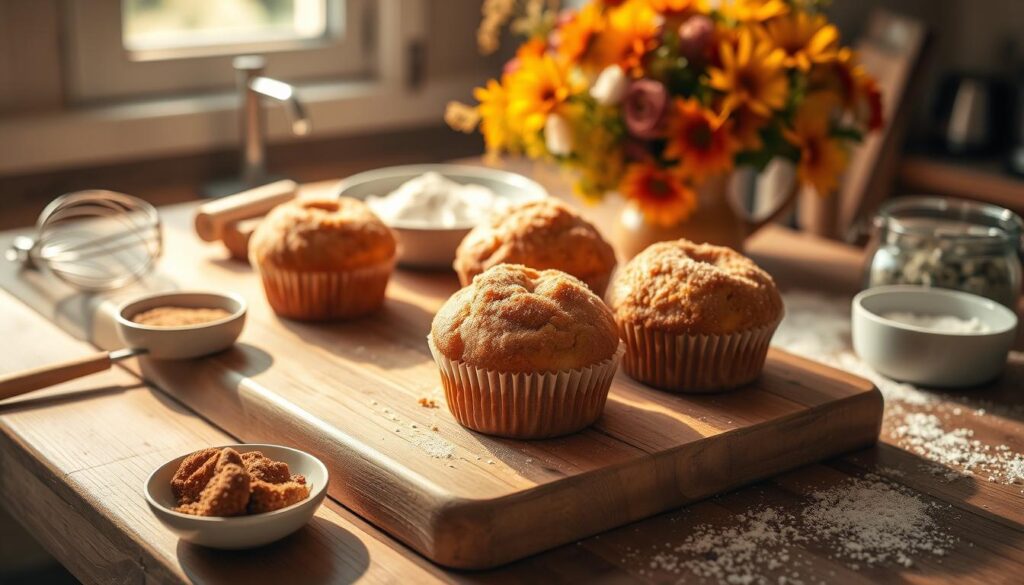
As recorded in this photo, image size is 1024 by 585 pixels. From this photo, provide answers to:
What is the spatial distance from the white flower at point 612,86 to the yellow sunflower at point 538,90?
6cm

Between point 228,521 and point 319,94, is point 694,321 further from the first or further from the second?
point 319,94

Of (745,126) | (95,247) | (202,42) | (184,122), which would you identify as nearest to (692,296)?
(745,126)

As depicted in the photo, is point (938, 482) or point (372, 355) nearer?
point (938, 482)

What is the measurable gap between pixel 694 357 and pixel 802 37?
637 millimetres

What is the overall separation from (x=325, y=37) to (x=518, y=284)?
189cm

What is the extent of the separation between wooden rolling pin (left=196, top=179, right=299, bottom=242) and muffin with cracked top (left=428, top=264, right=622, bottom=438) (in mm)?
685

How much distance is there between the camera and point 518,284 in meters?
1.18

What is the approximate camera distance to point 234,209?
1768 millimetres

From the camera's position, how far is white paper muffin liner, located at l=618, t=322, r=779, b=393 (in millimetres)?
1234

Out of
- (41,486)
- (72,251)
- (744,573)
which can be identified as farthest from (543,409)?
(72,251)

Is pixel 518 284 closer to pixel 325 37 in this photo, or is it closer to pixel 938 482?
pixel 938 482

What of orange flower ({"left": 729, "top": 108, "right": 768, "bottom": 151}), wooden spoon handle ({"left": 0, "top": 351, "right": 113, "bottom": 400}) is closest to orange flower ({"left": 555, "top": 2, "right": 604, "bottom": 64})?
orange flower ({"left": 729, "top": 108, "right": 768, "bottom": 151})

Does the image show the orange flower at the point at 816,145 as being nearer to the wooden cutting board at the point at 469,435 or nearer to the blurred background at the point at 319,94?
the wooden cutting board at the point at 469,435

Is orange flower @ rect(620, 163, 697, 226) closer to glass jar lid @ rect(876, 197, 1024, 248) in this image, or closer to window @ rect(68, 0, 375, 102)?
glass jar lid @ rect(876, 197, 1024, 248)
